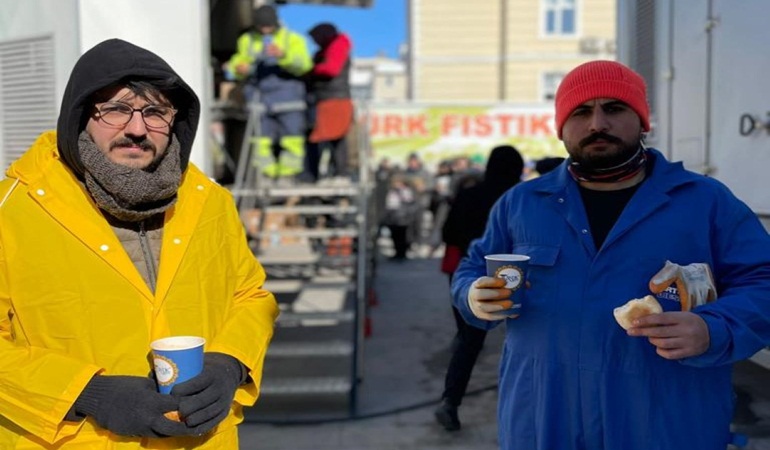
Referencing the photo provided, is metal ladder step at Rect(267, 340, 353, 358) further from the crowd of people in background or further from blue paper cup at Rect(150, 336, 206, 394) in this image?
the crowd of people in background

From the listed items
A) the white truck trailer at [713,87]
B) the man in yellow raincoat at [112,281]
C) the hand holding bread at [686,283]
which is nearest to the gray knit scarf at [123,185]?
the man in yellow raincoat at [112,281]

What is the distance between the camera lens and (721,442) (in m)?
1.96

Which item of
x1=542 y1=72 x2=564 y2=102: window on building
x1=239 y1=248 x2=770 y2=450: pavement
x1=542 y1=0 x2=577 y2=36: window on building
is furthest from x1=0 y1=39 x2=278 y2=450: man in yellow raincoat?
x1=542 y1=0 x2=577 y2=36: window on building

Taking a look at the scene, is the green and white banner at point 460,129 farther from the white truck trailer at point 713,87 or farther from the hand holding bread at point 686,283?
the hand holding bread at point 686,283

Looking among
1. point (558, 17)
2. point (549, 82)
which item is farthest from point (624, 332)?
point (558, 17)

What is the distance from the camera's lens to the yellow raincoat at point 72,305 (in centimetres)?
171

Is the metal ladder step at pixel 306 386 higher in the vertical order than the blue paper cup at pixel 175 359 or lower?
lower

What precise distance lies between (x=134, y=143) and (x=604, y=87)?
1364 mm

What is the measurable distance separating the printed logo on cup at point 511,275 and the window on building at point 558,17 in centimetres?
2390

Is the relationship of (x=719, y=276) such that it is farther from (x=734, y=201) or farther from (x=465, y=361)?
(x=465, y=361)

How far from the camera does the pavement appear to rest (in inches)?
178

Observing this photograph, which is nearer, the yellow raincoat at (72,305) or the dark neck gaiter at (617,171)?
the yellow raincoat at (72,305)

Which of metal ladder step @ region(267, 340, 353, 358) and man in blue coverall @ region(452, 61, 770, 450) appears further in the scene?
metal ladder step @ region(267, 340, 353, 358)

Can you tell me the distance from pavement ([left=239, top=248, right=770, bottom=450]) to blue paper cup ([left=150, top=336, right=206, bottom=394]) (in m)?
2.90
